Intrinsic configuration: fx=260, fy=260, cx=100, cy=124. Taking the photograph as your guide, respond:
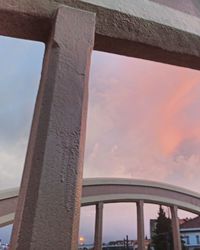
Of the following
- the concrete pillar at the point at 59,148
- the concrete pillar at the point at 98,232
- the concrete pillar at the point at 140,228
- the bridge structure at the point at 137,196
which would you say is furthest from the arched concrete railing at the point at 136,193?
the concrete pillar at the point at 59,148

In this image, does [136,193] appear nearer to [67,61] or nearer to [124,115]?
[124,115]

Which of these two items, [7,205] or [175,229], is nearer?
[7,205]

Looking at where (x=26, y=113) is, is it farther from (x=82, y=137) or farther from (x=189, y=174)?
(x=189, y=174)

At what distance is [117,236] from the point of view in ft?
Result: 65.1

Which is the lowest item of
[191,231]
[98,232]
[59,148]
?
[59,148]

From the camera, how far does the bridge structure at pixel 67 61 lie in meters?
0.71

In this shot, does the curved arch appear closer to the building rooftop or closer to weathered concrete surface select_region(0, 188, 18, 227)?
weathered concrete surface select_region(0, 188, 18, 227)

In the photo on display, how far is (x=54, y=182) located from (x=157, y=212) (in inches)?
697

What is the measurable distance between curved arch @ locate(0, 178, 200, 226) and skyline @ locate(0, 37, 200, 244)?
20.4 inches

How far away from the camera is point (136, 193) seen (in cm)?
953

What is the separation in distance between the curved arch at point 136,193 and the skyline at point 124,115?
519 millimetres

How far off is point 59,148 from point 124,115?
5970 mm

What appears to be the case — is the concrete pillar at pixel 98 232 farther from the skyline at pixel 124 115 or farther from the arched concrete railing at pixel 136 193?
the skyline at pixel 124 115

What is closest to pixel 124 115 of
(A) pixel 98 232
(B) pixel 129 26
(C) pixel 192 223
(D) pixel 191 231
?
(A) pixel 98 232
